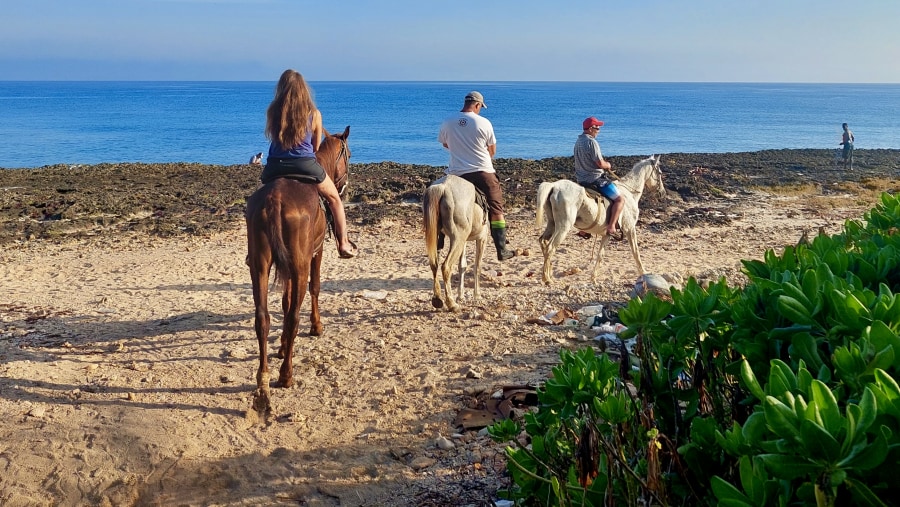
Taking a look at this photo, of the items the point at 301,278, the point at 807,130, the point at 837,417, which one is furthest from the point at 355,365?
the point at 807,130

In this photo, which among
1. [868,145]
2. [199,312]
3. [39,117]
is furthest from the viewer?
[39,117]

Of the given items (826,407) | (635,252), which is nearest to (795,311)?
(826,407)

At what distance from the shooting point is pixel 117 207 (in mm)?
15539

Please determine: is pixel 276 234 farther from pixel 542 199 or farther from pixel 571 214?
pixel 571 214

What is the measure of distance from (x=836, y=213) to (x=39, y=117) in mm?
77167

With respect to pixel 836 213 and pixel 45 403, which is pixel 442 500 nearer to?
pixel 45 403

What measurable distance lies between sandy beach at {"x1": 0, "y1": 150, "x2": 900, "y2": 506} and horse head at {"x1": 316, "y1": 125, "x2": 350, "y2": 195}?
5.49ft

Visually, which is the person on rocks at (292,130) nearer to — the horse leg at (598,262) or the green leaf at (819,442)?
the horse leg at (598,262)

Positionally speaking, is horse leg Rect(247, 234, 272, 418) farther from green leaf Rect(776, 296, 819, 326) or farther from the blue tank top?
green leaf Rect(776, 296, 819, 326)

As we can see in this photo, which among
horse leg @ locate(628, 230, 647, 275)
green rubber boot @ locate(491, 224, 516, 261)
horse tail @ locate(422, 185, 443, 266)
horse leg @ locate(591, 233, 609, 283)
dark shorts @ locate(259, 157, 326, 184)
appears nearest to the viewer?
dark shorts @ locate(259, 157, 326, 184)

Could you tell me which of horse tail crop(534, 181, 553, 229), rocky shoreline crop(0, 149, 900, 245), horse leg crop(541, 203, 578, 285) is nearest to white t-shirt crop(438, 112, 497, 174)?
horse tail crop(534, 181, 553, 229)

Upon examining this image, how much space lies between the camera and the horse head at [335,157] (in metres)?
7.36

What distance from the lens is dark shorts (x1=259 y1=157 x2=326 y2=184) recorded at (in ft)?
20.6

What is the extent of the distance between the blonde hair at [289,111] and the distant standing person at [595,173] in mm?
5055
